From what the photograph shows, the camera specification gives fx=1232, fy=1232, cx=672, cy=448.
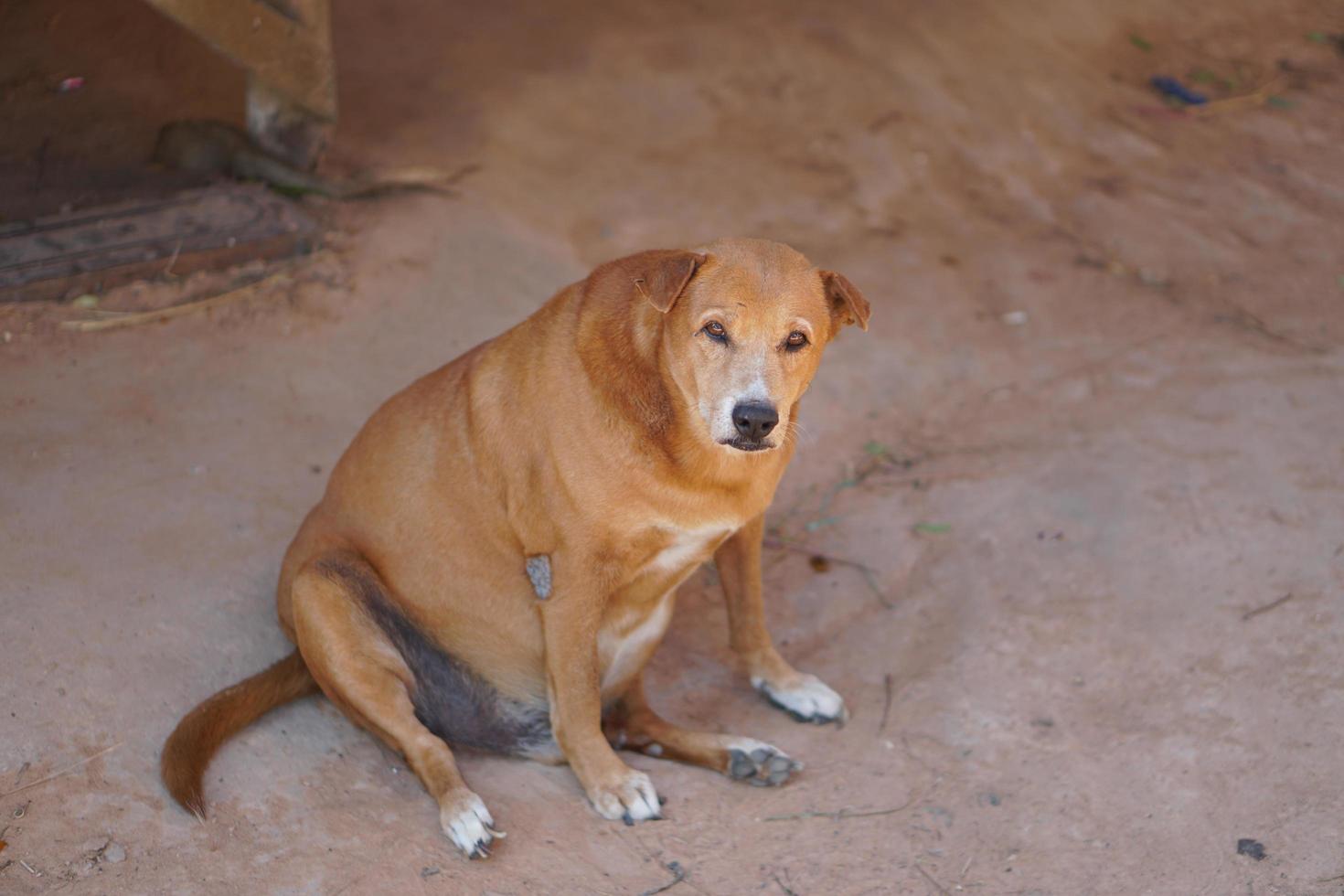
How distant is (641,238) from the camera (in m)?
6.32

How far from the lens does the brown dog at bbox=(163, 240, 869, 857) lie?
335 centimetres

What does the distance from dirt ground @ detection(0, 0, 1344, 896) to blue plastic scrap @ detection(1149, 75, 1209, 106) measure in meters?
0.17

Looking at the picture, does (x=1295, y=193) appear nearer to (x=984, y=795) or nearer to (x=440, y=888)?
→ (x=984, y=795)

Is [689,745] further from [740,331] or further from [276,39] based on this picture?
[276,39]

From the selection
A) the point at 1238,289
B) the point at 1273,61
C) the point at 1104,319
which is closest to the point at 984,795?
the point at 1104,319

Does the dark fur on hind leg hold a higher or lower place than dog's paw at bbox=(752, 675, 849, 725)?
higher

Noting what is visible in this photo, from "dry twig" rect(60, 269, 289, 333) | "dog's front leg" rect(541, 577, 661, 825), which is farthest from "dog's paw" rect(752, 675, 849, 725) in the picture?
"dry twig" rect(60, 269, 289, 333)

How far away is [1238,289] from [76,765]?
5.94 metres

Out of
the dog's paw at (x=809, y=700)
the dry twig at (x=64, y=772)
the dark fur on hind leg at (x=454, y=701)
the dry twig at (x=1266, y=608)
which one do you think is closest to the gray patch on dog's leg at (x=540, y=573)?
the dark fur on hind leg at (x=454, y=701)

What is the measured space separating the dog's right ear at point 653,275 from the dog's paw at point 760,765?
1421 mm

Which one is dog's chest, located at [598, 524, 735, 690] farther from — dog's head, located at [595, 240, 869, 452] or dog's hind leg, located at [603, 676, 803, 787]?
dog's head, located at [595, 240, 869, 452]

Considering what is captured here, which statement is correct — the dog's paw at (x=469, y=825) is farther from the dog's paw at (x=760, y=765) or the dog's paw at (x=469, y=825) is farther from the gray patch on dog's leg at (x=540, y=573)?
the dog's paw at (x=760, y=765)

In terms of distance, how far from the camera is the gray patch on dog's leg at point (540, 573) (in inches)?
141

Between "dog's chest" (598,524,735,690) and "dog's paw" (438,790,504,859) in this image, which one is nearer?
"dog's paw" (438,790,504,859)
